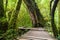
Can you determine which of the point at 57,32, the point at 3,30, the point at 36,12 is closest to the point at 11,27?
the point at 3,30

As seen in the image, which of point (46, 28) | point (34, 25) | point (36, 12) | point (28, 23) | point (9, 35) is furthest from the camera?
point (28, 23)

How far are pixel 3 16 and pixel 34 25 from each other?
464cm

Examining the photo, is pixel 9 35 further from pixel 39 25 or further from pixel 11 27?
pixel 39 25

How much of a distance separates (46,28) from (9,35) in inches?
153

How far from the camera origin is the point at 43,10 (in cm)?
1310

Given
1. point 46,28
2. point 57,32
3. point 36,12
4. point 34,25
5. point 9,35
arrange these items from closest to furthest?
point 9,35, point 57,32, point 46,28, point 36,12, point 34,25

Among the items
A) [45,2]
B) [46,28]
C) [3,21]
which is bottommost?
[46,28]

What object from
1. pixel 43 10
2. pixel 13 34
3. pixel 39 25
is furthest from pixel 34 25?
pixel 13 34

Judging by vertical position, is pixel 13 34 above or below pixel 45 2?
below

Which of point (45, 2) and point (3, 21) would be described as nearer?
point (3, 21)

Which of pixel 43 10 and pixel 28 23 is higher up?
pixel 43 10

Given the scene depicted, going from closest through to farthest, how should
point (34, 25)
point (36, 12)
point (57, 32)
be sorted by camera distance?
point (57, 32), point (36, 12), point (34, 25)

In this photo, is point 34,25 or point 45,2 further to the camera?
point 45,2

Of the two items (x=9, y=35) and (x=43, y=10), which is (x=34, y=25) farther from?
(x=9, y=35)
